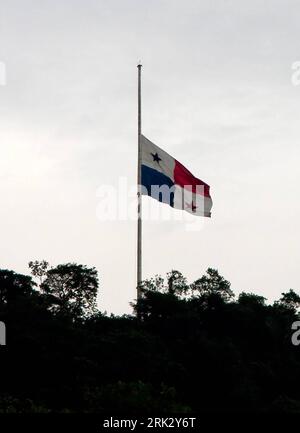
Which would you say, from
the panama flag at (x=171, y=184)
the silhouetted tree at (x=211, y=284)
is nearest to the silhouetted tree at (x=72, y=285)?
the silhouetted tree at (x=211, y=284)

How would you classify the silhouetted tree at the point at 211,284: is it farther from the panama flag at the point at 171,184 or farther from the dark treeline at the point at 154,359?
the panama flag at the point at 171,184

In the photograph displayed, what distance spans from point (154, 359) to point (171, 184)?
1244 centimetres

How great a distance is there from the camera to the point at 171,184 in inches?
2144

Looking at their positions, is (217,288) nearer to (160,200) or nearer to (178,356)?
(178,356)

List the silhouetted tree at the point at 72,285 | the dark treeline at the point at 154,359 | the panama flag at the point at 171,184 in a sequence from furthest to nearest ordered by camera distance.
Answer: the silhouetted tree at the point at 72,285, the panama flag at the point at 171,184, the dark treeline at the point at 154,359

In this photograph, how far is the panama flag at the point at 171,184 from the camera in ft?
177

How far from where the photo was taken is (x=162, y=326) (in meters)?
67.9

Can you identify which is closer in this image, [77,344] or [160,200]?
[160,200]

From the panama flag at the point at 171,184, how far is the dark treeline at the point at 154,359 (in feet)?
37.1

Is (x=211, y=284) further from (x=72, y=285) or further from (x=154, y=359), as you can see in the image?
(x=154, y=359)

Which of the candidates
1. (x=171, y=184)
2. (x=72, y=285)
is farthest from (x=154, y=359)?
(x=72, y=285)

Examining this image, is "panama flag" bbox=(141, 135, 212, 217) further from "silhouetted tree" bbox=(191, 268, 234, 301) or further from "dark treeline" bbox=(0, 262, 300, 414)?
"silhouetted tree" bbox=(191, 268, 234, 301)
